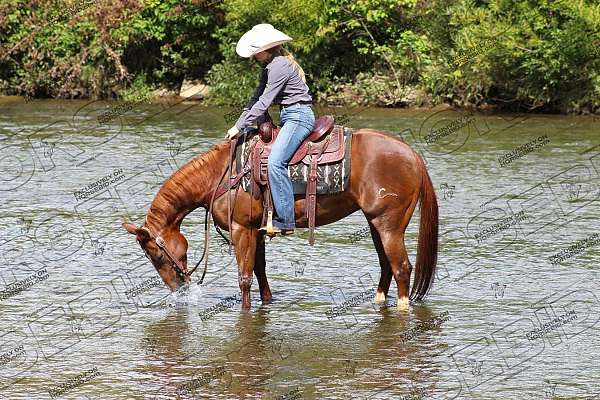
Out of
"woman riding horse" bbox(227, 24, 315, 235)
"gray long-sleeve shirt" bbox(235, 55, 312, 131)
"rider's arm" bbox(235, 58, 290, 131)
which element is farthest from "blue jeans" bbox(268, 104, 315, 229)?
"rider's arm" bbox(235, 58, 290, 131)

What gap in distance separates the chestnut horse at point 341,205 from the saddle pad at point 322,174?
73 mm

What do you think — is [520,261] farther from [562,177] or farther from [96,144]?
[96,144]

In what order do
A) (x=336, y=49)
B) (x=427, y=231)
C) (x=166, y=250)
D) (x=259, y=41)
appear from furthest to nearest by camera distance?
1. (x=336, y=49)
2. (x=427, y=231)
3. (x=166, y=250)
4. (x=259, y=41)

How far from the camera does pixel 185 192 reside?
10383 millimetres

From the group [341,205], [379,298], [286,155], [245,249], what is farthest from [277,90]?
[379,298]

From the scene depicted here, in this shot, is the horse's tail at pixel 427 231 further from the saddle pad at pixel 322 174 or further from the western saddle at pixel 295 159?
the western saddle at pixel 295 159

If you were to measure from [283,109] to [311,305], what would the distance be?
1.84m

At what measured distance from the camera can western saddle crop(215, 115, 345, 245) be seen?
10305mm

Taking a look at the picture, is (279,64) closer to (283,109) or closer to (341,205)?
(283,109)

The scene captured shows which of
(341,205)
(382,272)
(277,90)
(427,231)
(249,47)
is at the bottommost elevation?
(382,272)

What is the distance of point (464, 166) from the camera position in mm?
18953

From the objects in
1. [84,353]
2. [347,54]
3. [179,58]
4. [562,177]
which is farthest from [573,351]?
[179,58]

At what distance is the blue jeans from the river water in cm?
91

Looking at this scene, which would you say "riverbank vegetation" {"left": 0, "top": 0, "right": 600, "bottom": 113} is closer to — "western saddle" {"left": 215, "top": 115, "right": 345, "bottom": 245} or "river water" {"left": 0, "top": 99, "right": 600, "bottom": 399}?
"river water" {"left": 0, "top": 99, "right": 600, "bottom": 399}
